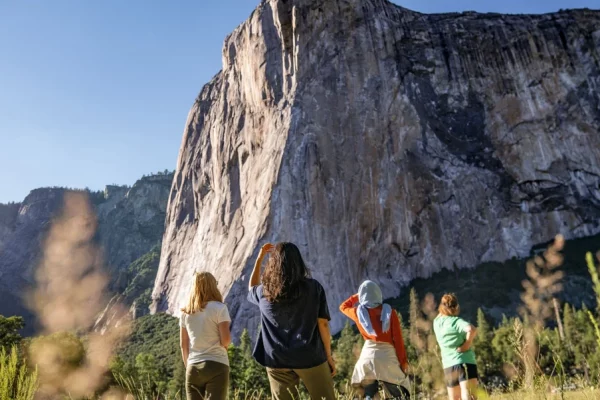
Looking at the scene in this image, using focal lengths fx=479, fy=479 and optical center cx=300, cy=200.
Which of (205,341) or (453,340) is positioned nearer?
(205,341)

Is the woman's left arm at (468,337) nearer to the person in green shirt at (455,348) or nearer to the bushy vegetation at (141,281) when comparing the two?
the person in green shirt at (455,348)

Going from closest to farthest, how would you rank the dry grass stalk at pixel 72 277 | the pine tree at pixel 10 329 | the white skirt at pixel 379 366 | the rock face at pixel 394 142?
the white skirt at pixel 379 366, the pine tree at pixel 10 329, the rock face at pixel 394 142, the dry grass stalk at pixel 72 277

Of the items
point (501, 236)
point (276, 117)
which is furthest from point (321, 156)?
point (501, 236)

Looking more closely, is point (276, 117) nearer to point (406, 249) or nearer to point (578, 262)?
point (406, 249)

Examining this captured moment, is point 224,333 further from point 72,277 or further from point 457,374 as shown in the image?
point 72,277

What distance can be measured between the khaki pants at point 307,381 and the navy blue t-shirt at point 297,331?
0.05m

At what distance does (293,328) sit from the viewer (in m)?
4.20

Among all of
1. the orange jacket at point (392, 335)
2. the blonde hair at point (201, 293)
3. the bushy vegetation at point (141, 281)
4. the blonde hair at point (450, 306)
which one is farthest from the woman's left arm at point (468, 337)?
the bushy vegetation at point (141, 281)

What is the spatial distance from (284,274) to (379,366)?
1.63m

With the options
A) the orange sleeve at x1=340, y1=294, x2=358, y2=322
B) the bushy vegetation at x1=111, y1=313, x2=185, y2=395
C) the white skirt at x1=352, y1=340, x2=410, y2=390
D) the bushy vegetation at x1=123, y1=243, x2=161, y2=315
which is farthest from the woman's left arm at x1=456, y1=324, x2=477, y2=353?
the bushy vegetation at x1=123, y1=243, x2=161, y2=315

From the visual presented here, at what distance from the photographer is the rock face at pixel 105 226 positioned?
114625 mm

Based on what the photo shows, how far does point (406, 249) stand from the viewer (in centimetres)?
5809

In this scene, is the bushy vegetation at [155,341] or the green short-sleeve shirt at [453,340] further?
the bushy vegetation at [155,341]

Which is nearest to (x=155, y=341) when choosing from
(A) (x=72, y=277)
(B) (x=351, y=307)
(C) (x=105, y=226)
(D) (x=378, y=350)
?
(A) (x=72, y=277)
